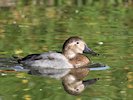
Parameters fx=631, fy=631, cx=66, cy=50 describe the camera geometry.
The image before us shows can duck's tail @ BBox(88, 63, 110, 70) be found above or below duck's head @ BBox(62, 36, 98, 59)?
below

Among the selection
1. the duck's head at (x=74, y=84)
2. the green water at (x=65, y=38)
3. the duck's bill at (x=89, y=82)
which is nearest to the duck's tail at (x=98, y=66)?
the green water at (x=65, y=38)

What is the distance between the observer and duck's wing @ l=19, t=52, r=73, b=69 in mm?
13109

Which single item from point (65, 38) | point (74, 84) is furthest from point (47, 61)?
point (65, 38)

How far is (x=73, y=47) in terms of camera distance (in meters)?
13.8

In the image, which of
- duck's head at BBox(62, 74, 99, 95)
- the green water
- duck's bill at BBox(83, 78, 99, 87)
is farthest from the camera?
duck's bill at BBox(83, 78, 99, 87)

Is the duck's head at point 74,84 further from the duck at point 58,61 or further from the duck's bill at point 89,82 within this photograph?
the duck at point 58,61

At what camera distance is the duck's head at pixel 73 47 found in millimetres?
13683

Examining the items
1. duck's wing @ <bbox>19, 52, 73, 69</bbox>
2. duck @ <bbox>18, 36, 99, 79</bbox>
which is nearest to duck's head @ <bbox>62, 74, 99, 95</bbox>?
duck @ <bbox>18, 36, 99, 79</bbox>

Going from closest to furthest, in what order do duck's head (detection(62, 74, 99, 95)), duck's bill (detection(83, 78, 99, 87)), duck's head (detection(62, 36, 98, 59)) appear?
duck's head (detection(62, 74, 99, 95)) → duck's bill (detection(83, 78, 99, 87)) → duck's head (detection(62, 36, 98, 59))

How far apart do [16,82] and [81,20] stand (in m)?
8.71

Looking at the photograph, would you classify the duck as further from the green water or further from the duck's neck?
the green water

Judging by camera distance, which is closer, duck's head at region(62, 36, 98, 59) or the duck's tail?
the duck's tail

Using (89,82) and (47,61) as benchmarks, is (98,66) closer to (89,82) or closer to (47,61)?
(47,61)

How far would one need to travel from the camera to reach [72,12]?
73.0 ft
